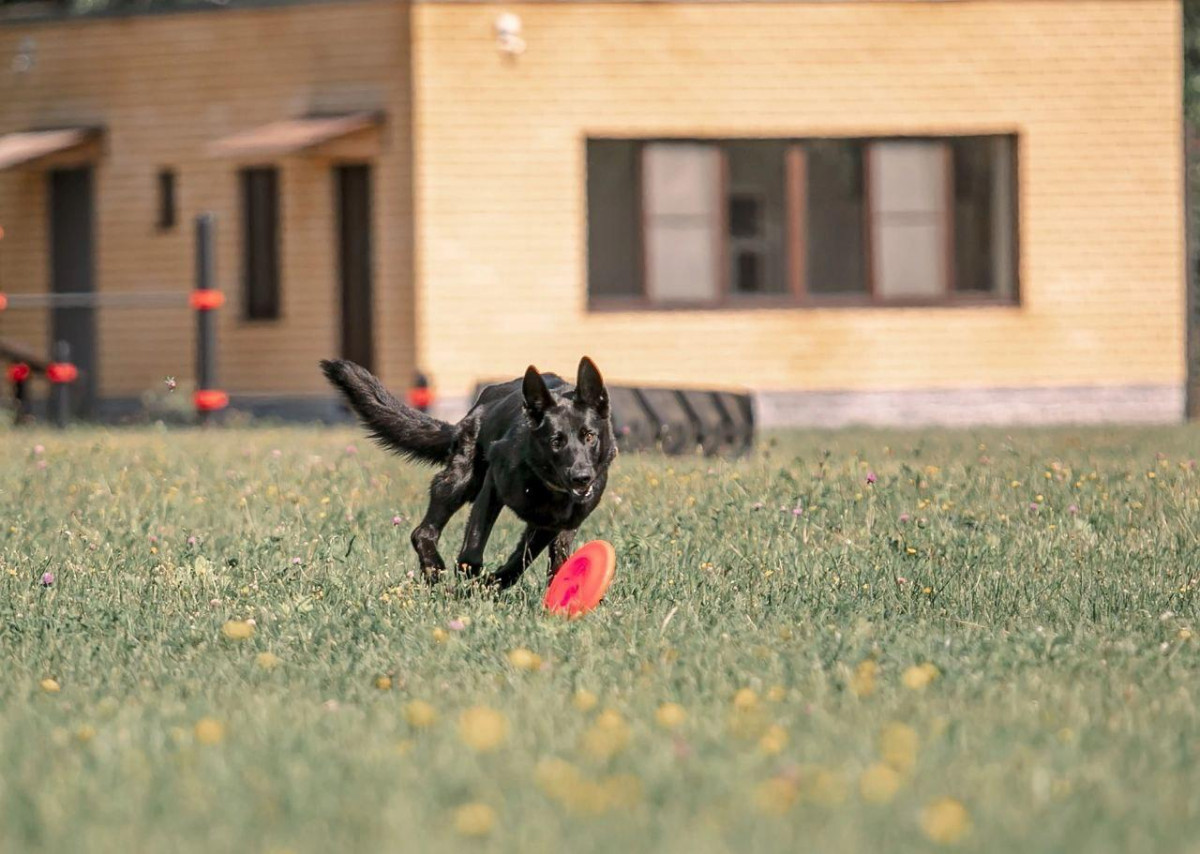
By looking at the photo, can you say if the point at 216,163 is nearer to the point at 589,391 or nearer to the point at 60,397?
the point at 60,397

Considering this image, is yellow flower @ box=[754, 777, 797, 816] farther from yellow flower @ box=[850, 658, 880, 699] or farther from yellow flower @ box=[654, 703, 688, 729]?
yellow flower @ box=[850, 658, 880, 699]

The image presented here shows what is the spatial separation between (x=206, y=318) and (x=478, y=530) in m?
12.4

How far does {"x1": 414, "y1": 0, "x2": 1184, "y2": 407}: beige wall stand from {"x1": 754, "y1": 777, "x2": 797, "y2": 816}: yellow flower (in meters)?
16.3

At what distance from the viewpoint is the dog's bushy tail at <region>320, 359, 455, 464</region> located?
8.96 metres

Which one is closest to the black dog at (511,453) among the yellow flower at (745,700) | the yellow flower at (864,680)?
the yellow flower at (864,680)

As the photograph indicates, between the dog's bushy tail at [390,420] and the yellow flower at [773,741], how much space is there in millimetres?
3898

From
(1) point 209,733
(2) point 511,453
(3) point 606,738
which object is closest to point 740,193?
(2) point 511,453

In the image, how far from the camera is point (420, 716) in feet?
17.3

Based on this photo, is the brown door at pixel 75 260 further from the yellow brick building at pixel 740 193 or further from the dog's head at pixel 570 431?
the dog's head at pixel 570 431

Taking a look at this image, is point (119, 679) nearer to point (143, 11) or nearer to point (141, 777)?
point (141, 777)

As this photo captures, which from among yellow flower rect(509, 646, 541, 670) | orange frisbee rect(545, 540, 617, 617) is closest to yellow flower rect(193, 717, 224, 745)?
yellow flower rect(509, 646, 541, 670)

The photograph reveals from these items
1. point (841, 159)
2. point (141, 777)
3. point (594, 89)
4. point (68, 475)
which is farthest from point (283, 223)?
point (141, 777)

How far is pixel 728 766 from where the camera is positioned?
478 centimetres

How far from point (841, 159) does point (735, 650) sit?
15380 millimetres
